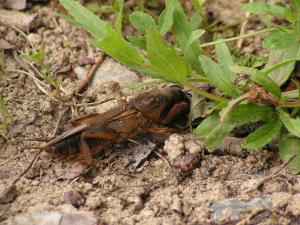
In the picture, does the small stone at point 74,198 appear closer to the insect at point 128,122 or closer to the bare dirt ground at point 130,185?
the bare dirt ground at point 130,185

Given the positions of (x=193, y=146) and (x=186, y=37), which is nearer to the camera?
(x=193, y=146)

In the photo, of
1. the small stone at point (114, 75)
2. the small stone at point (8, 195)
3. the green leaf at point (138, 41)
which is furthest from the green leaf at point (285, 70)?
the small stone at point (8, 195)

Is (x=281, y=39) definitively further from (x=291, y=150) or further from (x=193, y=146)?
(x=193, y=146)

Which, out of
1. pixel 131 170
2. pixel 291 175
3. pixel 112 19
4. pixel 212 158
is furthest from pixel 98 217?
pixel 112 19

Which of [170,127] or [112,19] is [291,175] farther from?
[112,19]

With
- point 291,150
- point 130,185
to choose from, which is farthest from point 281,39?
point 130,185
